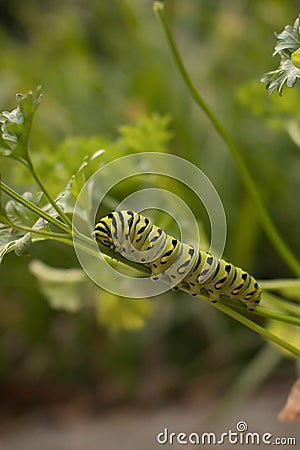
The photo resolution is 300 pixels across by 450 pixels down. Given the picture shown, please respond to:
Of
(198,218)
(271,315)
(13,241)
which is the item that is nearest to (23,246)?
(13,241)

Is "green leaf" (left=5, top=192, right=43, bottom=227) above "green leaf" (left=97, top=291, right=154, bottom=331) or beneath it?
beneath

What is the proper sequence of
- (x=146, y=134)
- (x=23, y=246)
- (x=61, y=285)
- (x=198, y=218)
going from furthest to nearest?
(x=198, y=218)
(x=61, y=285)
(x=146, y=134)
(x=23, y=246)

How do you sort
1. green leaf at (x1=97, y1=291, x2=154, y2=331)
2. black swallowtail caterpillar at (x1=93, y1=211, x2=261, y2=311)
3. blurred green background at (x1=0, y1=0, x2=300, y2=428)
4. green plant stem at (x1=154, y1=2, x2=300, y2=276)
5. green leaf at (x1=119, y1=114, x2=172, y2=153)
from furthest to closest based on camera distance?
1. blurred green background at (x1=0, y1=0, x2=300, y2=428)
2. green leaf at (x1=97, y1=291, x2=154, y2=331)
3. green leaf at (x1=119, y1=114, x2=172, y2=153)
4. green plant stem at (x1=154, y1=2, x2=300, y2=276)
5. black swallowtail caterpillar at (x1=93, y1=211, x2=261, y2=311)

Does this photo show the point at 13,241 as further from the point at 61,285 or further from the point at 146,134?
the point at 61,285

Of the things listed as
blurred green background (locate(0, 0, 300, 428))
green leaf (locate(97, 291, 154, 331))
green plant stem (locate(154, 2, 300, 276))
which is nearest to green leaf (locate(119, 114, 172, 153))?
green plant stem (locate(154, 2, 300, 276))

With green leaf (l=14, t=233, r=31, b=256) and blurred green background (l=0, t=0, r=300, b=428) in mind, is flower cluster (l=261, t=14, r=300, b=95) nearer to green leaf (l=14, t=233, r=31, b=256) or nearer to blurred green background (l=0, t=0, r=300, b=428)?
green leaf (l=14, t=233, r=31, b=256)
